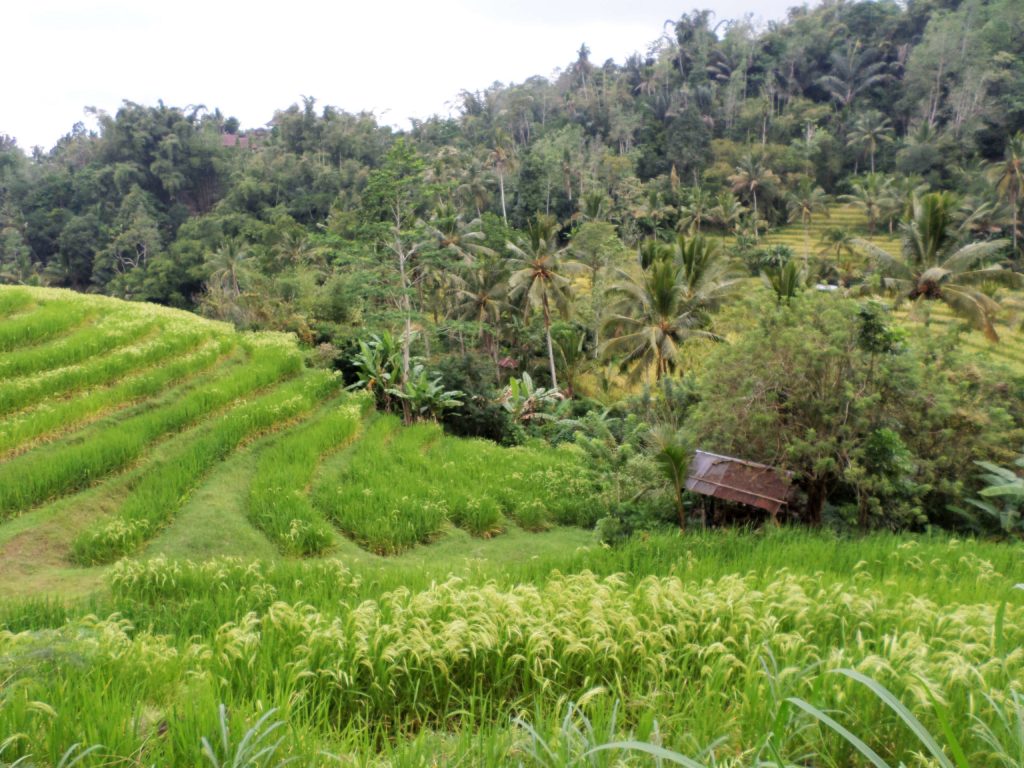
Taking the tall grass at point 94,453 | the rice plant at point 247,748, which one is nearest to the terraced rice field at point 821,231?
the tall grass at point 94,453

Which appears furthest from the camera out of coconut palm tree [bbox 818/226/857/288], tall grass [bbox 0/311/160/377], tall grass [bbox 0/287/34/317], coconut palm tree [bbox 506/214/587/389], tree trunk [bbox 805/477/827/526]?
coconut palm tree [bbox 818/226/857/288]

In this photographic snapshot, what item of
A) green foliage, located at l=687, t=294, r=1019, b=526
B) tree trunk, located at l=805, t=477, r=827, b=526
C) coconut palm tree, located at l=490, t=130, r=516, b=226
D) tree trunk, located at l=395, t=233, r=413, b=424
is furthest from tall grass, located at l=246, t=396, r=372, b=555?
coconut palm tree, located at l=490, t=130, r=516, b=226

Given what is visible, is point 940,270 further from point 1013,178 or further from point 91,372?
point 1013,178

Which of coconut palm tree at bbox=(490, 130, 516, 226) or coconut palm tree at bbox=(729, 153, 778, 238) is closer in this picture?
coconut palm tree at bbox=(490, 130, 516, 226)

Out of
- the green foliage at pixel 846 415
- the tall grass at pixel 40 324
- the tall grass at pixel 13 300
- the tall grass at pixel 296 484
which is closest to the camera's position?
the green foliage at pixel 846 415

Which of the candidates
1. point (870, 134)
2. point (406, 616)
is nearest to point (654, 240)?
point (870, 134)

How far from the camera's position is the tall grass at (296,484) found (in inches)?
316

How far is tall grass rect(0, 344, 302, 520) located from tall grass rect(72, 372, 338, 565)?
38 cm

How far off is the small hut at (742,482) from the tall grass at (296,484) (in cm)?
429

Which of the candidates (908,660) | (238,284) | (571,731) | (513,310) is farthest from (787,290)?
(238,284)

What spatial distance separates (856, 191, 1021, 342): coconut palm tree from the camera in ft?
60.4

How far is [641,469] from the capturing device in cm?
841

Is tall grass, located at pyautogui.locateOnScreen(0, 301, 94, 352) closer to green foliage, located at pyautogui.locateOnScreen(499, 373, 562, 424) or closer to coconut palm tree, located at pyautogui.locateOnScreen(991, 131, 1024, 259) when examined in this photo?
green foliage, located at pyautogui.locateOnScreen(499, 373, 562, 424)

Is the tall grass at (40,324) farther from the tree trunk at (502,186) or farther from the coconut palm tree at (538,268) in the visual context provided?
the tree trunk at (502,186)
